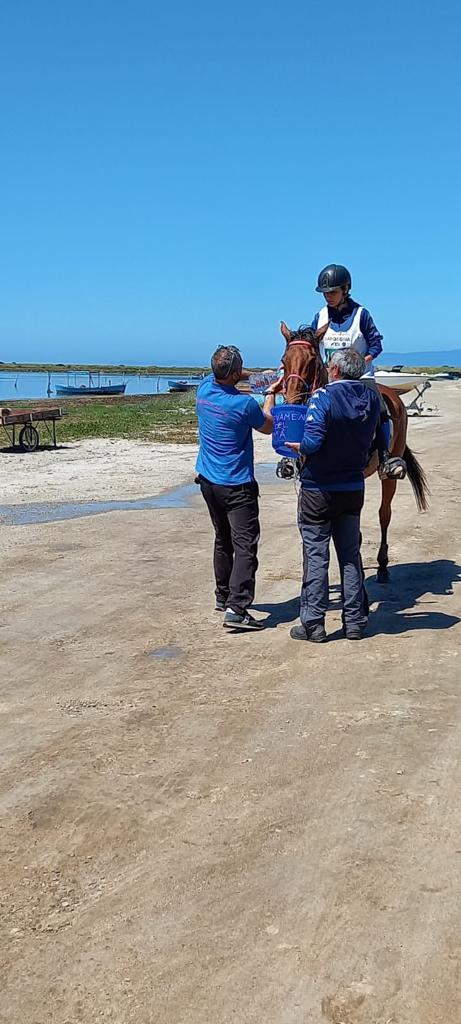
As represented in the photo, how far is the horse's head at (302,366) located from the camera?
7281 mm

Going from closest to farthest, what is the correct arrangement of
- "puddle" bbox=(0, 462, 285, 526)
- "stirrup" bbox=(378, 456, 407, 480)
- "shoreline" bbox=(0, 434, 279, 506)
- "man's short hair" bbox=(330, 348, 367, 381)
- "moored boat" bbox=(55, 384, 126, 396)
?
"man's short hair" bbox=(330, 348, 367, 381) < "stirrup" bbox=(378, 456, 407, 480) < "puddle" bbox=(0, 462, 285, 526) < "shoreline" bbox=(0, 434, 279, 506) < "moored boat" bbox=(55, 384, 126, 396)

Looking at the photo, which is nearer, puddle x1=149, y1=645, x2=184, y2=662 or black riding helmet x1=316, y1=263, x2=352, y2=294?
puddle x1=149, y1=645, x2=184, y2=662

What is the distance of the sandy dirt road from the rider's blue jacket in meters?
1.22

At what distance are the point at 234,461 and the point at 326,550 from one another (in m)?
1.02

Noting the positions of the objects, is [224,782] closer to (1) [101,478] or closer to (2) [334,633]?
(2) [334,633]

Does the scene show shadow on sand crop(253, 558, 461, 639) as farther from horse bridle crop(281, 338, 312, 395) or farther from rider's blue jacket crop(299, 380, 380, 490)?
horse bridle crop(281, 338, 312, 395)

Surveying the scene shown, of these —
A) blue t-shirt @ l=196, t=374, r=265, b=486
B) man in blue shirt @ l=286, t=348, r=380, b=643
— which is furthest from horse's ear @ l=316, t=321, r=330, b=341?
blue t-shirt @ l=196, t=374, r=265, b=486

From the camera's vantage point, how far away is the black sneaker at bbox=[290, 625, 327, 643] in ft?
23.4

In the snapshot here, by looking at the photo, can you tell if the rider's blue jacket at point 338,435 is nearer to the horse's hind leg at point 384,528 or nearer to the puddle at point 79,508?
the horse's hind leg at point 384,528

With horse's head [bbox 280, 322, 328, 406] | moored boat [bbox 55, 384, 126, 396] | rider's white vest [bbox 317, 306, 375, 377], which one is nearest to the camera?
horse's head [bbox 280, 322, 328, 406]

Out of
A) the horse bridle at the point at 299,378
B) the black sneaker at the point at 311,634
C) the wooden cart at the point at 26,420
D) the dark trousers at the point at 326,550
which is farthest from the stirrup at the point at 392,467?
the wooden cart at the point at 26,420

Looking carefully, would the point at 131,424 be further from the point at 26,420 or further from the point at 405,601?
the point at 405,601

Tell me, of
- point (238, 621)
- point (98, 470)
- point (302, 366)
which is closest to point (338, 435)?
point (302, 366)

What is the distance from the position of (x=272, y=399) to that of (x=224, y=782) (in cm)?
373
